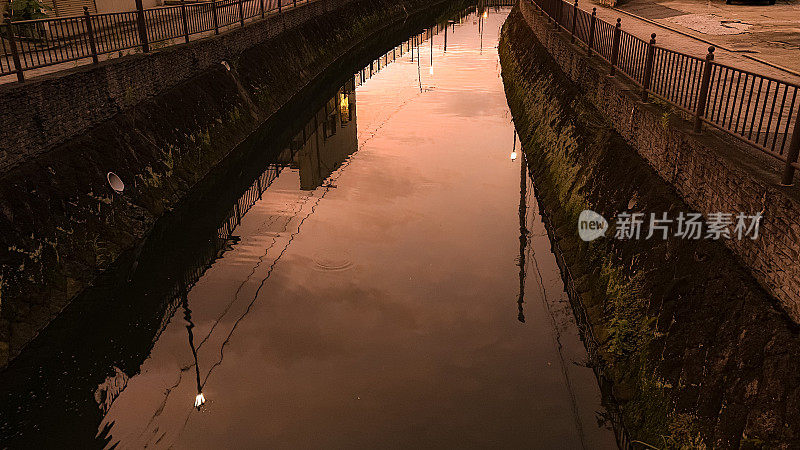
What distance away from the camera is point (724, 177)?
698cm

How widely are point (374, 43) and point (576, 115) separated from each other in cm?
2750

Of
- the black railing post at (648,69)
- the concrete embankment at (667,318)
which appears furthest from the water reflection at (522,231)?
the black railing post at (648,69)

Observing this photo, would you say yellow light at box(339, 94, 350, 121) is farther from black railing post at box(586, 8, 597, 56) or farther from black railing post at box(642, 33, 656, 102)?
black railing post at box(642, 33, 656, 102)

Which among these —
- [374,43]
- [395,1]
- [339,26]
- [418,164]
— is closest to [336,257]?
[418,164]

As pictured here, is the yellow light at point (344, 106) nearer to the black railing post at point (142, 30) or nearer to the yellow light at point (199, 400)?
the black railing post at point (142, 30)

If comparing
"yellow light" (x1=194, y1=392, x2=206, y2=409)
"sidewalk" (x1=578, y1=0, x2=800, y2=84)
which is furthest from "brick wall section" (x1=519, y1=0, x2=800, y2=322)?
"yellow light" (x1=194, y1=392, x2=206, y2=409)

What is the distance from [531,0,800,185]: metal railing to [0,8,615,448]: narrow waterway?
3.87 m

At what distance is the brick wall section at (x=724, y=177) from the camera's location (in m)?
5.67

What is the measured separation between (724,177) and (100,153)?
11385 millimetres

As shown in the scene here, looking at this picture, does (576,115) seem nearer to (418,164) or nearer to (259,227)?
(418,164)

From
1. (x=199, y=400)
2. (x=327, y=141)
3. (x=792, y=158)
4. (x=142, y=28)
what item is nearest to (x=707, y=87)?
(x=792, y=158)

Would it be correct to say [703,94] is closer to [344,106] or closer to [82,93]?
[82,93]

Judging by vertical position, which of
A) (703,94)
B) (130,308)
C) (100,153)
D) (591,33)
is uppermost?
(591,33)

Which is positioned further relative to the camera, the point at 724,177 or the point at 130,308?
the point at 130,308
